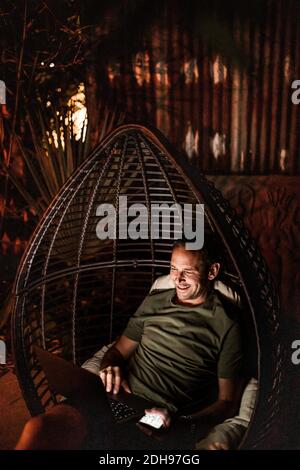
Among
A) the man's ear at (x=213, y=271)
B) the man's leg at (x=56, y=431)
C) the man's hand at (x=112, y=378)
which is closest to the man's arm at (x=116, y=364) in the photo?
the man's hand at (x=112, y=378)

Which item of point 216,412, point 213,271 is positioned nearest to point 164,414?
point 216,412

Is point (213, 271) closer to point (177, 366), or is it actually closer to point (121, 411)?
point (177, 366)

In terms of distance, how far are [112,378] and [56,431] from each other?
1.20 ft

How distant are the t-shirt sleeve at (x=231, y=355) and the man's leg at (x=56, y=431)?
55 centimetres

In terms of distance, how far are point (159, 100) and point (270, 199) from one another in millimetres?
1090

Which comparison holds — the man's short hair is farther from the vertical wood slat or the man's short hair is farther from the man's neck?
the vertical wood slat

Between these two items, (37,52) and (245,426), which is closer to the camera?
(245,426)

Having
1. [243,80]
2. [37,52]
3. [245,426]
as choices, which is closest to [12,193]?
[37,52]

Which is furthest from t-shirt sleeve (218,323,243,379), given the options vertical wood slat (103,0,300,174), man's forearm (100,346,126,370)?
vertical wood slat (103,0,300,174)

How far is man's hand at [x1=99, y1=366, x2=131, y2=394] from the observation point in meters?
2.08

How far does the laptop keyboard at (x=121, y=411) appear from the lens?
2010 millimetres

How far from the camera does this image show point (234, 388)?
1966mm

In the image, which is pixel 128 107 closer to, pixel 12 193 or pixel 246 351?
pixel 12 193

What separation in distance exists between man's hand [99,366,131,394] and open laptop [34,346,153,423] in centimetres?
10
